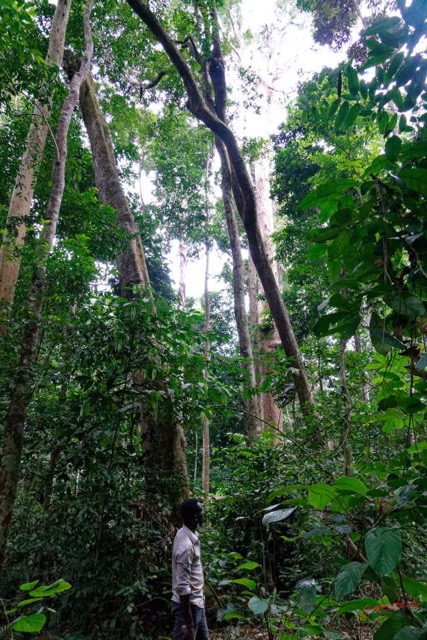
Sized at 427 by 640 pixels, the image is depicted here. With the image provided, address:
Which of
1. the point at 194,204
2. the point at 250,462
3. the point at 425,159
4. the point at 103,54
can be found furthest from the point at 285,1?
the point at 425,159

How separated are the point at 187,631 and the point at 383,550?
9.85 ft

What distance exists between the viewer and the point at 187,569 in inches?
123

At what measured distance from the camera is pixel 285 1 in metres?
17.2

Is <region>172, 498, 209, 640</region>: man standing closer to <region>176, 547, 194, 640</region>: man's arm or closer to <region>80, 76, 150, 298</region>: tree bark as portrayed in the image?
<region>176, 547, 194, 640</region>: man's arm

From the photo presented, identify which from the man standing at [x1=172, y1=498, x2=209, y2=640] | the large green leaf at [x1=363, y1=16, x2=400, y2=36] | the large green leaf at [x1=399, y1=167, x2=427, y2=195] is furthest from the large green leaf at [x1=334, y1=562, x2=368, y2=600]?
the man standing at [x1=172, y1=498, x2=209, y2=640]

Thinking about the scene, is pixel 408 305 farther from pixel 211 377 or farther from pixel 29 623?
pixel 211 377

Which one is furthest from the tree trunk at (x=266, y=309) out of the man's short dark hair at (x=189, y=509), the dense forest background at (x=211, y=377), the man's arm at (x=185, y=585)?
the man's arm at (x=185, y=585)

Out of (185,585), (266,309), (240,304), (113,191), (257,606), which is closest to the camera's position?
(257,606)

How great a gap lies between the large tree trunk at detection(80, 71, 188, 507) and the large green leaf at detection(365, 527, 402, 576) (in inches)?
119

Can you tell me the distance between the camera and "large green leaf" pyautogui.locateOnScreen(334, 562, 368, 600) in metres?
0.68

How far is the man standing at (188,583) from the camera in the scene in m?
3.04

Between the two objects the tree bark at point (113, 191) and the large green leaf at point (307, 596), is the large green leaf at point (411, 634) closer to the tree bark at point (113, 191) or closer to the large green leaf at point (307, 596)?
the large green leaf at point (307, 596)

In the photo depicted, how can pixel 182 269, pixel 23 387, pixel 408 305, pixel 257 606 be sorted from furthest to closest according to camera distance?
→ 1. pixel 182 269
2. pixel 23 387
3. pixel 257 606
4. pixel 408 305

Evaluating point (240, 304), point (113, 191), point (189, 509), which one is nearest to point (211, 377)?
point (189, 509)
